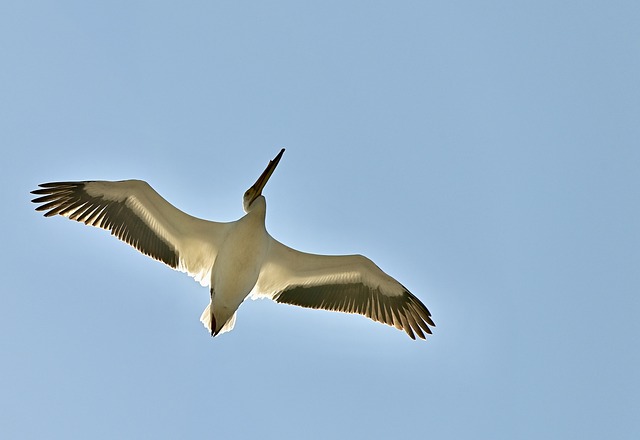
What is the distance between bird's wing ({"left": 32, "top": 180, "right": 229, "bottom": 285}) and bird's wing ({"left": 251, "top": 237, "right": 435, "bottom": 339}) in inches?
38.7

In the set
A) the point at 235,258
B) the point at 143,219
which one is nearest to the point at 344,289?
the point at 235,258

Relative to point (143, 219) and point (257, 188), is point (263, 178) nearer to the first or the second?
point (257, 188)

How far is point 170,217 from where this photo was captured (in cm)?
1781

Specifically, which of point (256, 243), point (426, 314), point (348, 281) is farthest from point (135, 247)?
point (426, 314)

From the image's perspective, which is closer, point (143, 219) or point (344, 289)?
point (143, 219)

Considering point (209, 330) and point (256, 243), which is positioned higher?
point (256, 243)

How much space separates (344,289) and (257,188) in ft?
6.86

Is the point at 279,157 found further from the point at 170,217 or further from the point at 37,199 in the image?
the point at 37,199

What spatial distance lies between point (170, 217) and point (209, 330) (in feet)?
5.98

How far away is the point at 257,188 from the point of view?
59.2 ft

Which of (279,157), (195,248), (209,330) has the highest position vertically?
(279,157)

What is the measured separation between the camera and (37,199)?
57.5 ft

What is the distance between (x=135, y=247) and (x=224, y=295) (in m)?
1.64

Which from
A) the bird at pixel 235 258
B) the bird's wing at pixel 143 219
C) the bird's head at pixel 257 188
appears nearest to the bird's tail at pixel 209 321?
the bird at pixel 235 258
